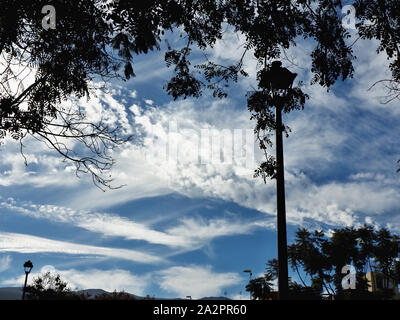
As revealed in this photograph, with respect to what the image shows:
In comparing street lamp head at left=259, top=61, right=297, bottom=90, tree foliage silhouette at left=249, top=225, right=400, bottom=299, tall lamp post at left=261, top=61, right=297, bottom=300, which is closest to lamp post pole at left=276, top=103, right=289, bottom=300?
tall lamp post at left=261, top=61, right=297, bottom=300

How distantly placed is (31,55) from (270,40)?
6.82 meters

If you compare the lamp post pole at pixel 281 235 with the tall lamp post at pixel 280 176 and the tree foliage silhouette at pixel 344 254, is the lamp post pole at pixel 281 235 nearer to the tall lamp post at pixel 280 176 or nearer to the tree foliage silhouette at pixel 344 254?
the tall lamp post at pixel 280 176

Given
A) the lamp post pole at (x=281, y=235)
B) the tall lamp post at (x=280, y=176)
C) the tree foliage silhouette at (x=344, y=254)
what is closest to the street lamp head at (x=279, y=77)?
the tall lamp post at (x=280, y=176)

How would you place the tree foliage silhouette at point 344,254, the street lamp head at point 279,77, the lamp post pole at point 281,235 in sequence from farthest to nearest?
the tree foliage silhouette at point 344,254 → the street lamp head at point 279,77 → the lamp post pole at point 281,235

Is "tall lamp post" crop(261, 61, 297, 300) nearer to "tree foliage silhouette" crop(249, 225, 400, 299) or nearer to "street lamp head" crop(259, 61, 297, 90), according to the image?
"street lamp head" crop(259, 61, 297, 90)

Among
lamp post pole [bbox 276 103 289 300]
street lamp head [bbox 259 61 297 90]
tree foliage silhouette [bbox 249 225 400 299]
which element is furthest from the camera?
tree foliage silhouette [bbox 249 225 400 299]

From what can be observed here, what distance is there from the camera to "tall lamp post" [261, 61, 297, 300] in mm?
5258

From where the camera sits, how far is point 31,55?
9.40m

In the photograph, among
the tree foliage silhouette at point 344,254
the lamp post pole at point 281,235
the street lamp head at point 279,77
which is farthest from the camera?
the tree foliage silhouette at point 344,254

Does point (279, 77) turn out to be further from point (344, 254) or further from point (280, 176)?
point (344, 254)

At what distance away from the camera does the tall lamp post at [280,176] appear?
5.26 m

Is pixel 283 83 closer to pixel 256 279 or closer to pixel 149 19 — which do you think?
pixel 149 19

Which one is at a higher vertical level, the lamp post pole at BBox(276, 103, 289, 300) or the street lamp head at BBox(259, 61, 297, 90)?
the street lamp head at BBox(259, 61, 297, 90)
